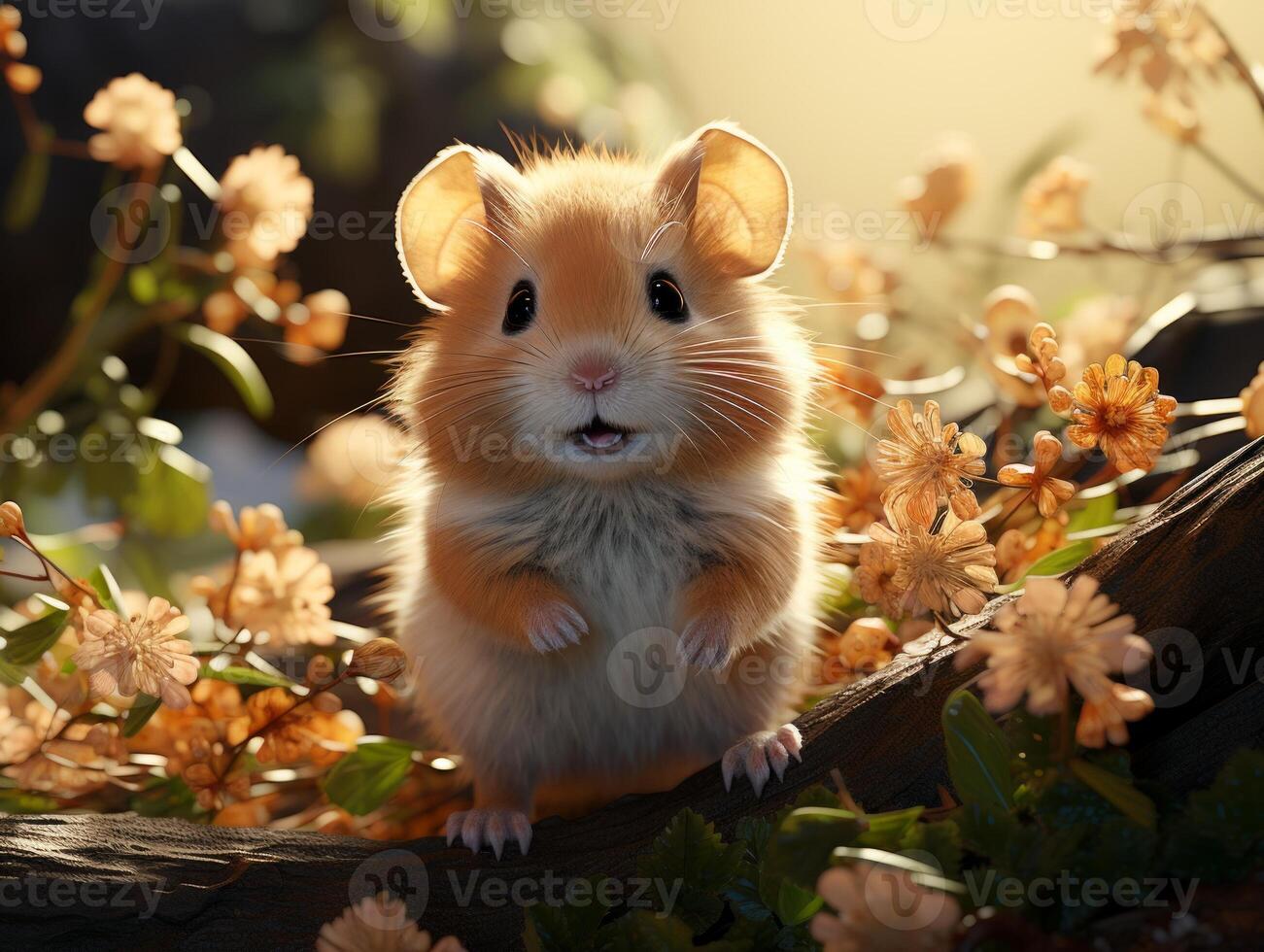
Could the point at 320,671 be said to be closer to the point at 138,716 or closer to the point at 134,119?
the point at 138,716

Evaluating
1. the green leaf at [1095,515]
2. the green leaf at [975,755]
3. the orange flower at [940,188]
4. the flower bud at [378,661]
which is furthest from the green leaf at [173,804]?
the orange flower at [940,188]

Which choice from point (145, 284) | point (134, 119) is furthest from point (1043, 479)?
point (145, 284)

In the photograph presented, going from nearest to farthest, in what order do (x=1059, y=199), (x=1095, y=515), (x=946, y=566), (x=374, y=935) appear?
(x=374, y=935), (x=946, y=566), (x=1095, y=515), (x=1059, y=199)

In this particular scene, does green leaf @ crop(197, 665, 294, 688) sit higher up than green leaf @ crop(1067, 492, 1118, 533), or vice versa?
green leaf @ crop(1067, 492, 1118, 533)

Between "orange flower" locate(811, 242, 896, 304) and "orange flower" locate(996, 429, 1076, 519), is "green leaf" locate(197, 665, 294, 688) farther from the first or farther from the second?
"orange flower" locate(811, 242, 896, 304)

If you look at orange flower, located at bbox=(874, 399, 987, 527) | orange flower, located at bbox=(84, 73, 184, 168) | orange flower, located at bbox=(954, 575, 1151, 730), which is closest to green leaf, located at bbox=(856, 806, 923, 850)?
orange flower, located at bbox=(954, 575, 1151, 730)

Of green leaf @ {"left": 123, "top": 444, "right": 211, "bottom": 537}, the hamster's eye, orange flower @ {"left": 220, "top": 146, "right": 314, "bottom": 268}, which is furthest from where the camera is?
green leaf @ {"left": 123, "top": 444, "right": 211, "bottom": 537}

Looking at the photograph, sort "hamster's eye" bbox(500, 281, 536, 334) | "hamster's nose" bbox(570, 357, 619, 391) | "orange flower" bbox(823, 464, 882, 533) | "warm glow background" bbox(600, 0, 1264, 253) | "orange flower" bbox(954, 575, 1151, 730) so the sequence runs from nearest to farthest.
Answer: "orange flower" bbox(954, 575, 1151, 730), "hamster's nose" bbox(570, 357, 619, 391), "hamster's eye" bbox(500, 281, 536, 334), "orange flower" bbox(823, 464, 882, 533), "warm glow background" bbox(600, 0, 1264, 253)
